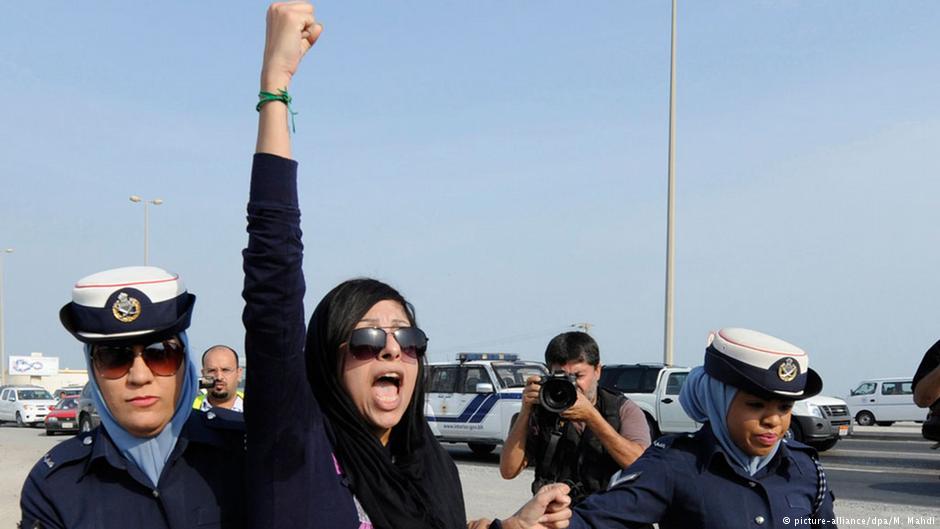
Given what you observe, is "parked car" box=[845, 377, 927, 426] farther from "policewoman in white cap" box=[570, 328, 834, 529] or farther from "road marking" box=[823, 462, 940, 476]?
"policewoman in white cap" box=[570, 328, 834, 529]

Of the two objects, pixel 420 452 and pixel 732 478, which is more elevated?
pixel 420 452

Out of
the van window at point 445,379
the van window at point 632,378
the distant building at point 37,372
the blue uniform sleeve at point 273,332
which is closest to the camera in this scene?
the blue uniform sleeve at point 273,332

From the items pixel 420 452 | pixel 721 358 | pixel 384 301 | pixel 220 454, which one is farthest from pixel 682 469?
pixel 220 454

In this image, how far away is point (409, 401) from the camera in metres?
2.34

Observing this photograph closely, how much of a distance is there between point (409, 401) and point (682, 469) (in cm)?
115

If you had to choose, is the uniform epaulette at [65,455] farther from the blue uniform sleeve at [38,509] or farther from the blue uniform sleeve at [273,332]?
the blue uniform sleeve at [273,332]

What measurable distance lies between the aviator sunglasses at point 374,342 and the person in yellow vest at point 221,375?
473 cm

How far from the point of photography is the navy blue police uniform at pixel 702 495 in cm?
296

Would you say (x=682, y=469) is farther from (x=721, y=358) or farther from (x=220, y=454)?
(x=220, y=454)

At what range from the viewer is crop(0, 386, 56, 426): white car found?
32.6 meters

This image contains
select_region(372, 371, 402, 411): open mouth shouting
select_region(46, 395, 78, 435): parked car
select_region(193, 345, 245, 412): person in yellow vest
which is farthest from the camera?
select_region(46, 395, 78, 435): parked car

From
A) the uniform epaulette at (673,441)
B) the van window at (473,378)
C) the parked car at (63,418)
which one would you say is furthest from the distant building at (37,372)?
the uniform epaulette at (673,441)

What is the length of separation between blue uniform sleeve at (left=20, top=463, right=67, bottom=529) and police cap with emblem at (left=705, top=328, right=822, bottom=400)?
2.02 metres

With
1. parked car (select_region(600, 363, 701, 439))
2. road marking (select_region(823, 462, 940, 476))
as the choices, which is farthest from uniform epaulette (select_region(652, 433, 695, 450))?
parked car (select_region(600, 363, 701, 439))
